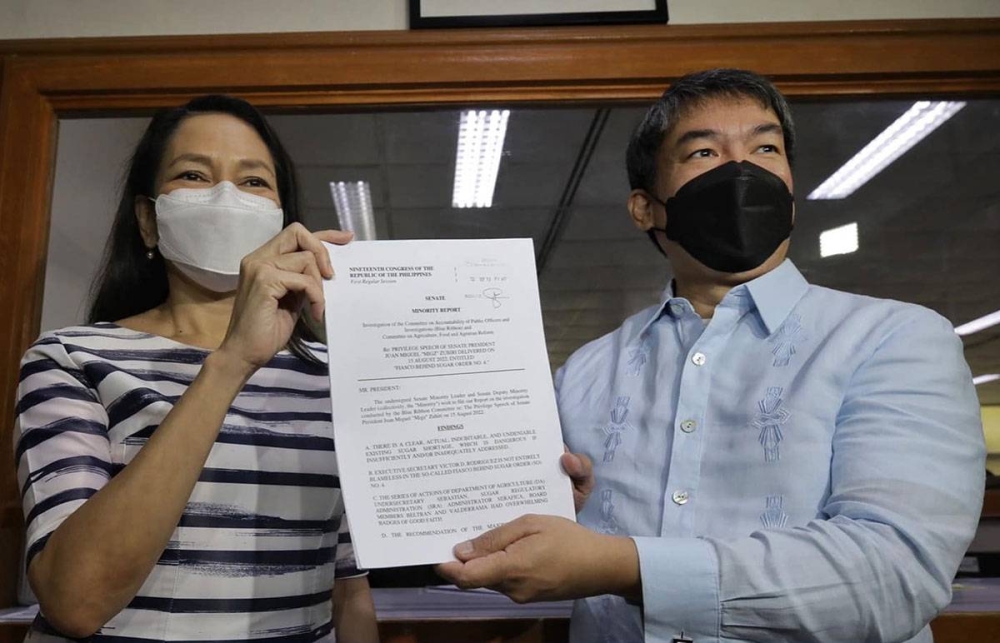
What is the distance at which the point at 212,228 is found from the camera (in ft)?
3.86

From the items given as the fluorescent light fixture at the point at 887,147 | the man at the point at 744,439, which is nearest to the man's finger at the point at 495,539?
the man at the point at 744,439

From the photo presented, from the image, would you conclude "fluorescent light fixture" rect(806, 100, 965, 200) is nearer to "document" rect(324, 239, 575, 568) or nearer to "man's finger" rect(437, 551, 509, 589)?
"document" rect(324, 239, 575, 568)

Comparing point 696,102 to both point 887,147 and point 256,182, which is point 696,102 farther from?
point 887,147

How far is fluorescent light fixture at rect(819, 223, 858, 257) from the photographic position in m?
3.83

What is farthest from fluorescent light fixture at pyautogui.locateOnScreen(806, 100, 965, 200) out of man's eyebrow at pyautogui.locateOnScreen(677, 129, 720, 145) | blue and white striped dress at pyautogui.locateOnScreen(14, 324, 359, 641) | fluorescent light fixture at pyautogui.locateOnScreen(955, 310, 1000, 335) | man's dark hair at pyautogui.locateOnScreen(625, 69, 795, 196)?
blue and white striped dress at pyautogui.locateOnScreen(14, 324, 359, 641)

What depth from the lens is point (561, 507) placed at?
2.99ft

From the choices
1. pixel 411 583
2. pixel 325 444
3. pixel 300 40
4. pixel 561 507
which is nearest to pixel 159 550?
pixel 325 444

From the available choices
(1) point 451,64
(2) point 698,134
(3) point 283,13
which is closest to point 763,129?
(2) point 698,134

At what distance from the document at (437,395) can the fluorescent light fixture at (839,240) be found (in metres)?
3.16

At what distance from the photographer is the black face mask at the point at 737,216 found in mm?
1127

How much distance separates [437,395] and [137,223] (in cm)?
71

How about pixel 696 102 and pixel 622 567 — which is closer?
pixel 622 567

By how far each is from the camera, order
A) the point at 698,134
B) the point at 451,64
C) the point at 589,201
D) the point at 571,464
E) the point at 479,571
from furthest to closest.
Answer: the point at 589,201 → the point at 451,64 → the point at 698,134 → the point at 571,464 → the point at 479,571

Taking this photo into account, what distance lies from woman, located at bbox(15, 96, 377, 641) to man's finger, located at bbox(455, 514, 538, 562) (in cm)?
32
